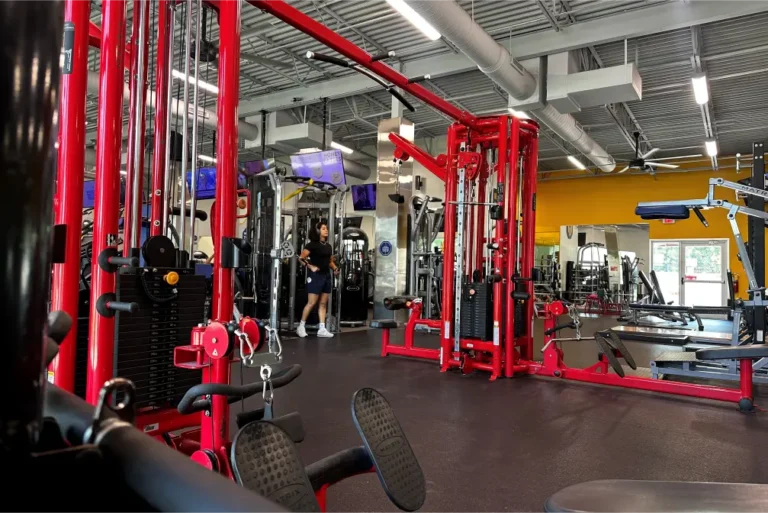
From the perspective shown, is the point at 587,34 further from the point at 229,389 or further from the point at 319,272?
the point at 229,389

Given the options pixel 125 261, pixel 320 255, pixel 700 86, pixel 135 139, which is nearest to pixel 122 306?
pixel 125 261

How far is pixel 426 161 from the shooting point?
5660mm

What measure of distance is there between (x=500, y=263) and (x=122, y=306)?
3.59 m

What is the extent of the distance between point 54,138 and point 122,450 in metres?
0.25

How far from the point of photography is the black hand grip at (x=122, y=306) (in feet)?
6.24

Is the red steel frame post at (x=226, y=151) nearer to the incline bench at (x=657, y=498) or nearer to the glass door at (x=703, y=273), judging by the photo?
the incline bench at (x=657, y=498)

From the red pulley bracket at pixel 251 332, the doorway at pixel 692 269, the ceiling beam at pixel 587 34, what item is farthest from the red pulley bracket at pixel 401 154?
the doorway at pixel 692 269

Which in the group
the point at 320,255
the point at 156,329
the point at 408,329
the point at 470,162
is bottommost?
the point at 408,329

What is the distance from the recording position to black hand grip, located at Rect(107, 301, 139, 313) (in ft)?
6.24

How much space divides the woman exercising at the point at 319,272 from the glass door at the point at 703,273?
10443 millimetres

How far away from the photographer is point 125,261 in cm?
195

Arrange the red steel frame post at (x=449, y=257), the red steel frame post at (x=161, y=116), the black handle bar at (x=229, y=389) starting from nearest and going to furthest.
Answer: the black handle bar at (x=229, y=389), the red steel frame post at (x=161, y=116), the red steel frame post at (x=449, y=257)

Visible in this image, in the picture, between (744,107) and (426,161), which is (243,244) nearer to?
(426,161)

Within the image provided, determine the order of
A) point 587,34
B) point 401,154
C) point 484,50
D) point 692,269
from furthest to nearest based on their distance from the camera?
1. point 692,269
2. point 587,34
3. point 484,50
4. point 401,154
